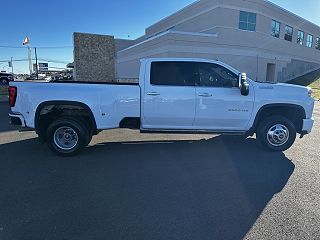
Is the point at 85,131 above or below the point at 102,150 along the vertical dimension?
above

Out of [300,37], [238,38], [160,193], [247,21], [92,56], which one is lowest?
[160,193]

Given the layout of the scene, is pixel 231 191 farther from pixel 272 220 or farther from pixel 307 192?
pixel 307 192

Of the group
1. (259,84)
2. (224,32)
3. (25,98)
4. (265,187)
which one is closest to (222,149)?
(259,84)

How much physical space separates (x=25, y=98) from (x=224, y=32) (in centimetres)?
2837

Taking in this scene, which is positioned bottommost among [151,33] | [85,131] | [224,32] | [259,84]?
[85,131]

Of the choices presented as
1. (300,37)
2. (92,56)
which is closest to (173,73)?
(92,56)

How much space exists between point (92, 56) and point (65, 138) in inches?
867

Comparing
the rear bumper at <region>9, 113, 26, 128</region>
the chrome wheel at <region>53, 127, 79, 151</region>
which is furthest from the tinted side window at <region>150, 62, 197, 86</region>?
the rear bumper at <region>9, 113, 26, 128</region>

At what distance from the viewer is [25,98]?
5793mm

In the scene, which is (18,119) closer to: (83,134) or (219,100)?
(83,134)

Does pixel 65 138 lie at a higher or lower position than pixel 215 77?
lower

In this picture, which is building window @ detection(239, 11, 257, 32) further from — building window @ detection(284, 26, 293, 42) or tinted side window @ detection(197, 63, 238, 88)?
tinted side window @ detection(197, 63, 238, 88)

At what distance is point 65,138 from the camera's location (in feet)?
19.8

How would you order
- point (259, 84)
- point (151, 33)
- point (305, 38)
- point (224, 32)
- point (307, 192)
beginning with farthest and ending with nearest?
point (151, 33) → point (305, 38) → point (224, 32) → point (259, 84) → point (307, 192)
